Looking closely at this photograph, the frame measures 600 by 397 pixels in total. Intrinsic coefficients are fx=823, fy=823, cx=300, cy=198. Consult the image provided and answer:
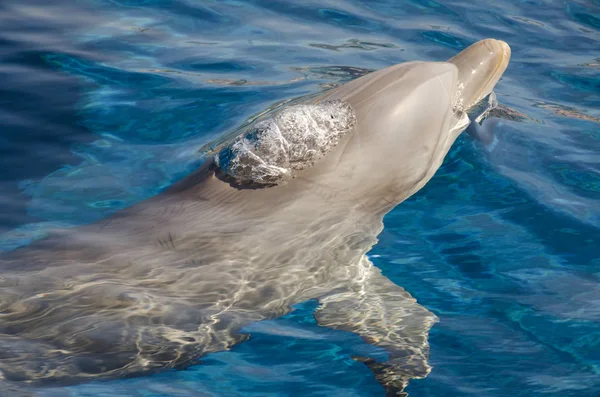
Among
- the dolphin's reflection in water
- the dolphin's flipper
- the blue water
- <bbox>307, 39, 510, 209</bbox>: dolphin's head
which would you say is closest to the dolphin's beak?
<bbox>307, 39, 510, 209</bbox>: dolphin's head

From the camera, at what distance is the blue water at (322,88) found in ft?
16.1

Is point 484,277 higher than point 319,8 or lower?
lower

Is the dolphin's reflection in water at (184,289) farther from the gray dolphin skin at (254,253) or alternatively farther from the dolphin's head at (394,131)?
the dolphin's head at (394,131)

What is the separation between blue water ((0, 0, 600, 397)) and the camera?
194 inches

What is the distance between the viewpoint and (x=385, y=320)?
537 centimetres

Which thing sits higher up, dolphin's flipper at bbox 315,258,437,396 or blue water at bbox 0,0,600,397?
blue water at bbox 0,0,600,397

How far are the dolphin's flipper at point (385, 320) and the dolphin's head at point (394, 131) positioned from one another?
0.61m

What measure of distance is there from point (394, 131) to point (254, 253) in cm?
128

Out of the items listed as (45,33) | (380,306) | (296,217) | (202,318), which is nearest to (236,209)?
(296,217)

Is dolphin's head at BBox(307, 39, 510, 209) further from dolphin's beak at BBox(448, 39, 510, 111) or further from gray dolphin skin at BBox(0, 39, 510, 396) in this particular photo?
dolphin's beak at BBox(448, 39, 510, 111)

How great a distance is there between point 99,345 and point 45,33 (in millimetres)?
6503

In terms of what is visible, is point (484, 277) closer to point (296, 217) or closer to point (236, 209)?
point (296, 217)

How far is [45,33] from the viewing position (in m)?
10.1

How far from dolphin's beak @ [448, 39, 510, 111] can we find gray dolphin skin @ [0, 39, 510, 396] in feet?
0.08
